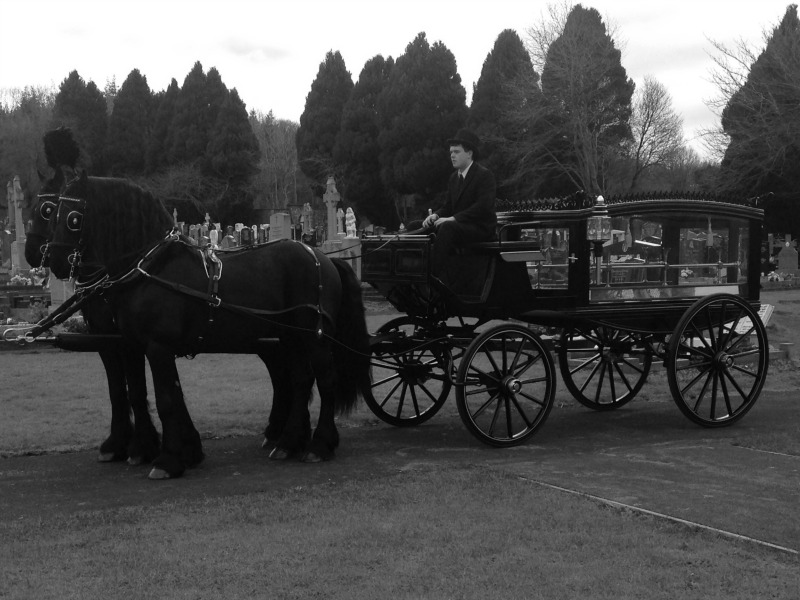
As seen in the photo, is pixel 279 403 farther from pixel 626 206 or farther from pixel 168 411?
pixel 626 206

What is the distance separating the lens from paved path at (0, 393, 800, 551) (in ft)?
18.6

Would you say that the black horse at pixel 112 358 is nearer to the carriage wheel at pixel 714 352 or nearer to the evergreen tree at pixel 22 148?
the carriage wheel at pixel 714 352

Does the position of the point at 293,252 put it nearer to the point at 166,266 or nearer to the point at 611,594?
the point at 166,266

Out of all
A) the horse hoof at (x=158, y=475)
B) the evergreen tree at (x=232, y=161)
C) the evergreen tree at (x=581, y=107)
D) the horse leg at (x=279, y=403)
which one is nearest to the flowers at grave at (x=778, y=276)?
the evergreen tree at (x=581, y=107)

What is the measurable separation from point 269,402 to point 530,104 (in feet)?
106

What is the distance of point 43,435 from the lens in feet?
25.6

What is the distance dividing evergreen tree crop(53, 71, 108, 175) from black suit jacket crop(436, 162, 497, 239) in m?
48.2

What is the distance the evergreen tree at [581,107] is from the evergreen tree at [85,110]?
86.9 ft

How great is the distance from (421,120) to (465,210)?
38.3 meters

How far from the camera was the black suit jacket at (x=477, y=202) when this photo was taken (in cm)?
746

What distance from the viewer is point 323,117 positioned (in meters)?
52.7

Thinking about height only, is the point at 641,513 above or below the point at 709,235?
below

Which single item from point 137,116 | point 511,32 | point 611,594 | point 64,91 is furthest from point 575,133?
point 611,594

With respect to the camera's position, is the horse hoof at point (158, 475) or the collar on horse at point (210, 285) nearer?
the horse hoof at point (158, 475)
